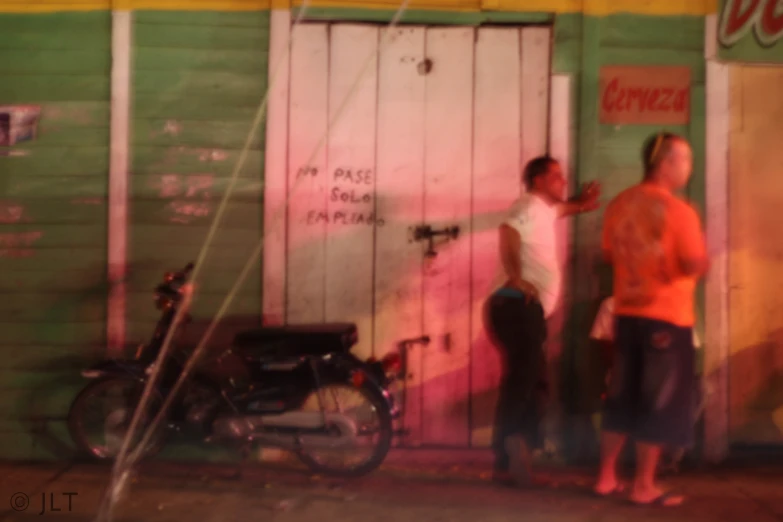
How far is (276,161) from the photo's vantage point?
5.93 metres

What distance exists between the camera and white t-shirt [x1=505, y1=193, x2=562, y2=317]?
521 cm

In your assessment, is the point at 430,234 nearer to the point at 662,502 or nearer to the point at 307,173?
the point at 307,173

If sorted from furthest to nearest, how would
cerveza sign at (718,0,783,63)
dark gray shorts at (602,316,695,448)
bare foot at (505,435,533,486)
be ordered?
cerveza sign at (718,0,783,63) < bare foot at (505,435,533,486) < dark gray shorts at (602,316,695,448)

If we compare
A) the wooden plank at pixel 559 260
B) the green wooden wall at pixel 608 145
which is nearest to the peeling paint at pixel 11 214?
the wooden plank at pixel 559 260

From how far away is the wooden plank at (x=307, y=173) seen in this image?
19.5 feet

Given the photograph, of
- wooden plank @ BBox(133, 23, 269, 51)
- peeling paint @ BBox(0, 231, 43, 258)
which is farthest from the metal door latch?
peeling paint @ BBox(0, 231, 43, 258)

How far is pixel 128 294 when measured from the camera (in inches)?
235

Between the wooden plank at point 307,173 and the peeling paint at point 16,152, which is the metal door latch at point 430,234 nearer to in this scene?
the wooden plank at point 307,173

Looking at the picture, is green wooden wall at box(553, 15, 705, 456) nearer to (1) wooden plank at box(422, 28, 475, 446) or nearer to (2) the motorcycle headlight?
(1) wooden plank at box(422, 28, 475, 446)

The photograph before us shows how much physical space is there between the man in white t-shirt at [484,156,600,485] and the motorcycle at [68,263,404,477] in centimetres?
65

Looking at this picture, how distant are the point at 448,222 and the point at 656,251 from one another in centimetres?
151

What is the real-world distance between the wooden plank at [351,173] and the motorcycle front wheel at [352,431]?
53 centimetres

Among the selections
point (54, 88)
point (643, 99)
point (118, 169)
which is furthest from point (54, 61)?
point (643, 99)

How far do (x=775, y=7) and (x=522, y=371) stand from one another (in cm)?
283
